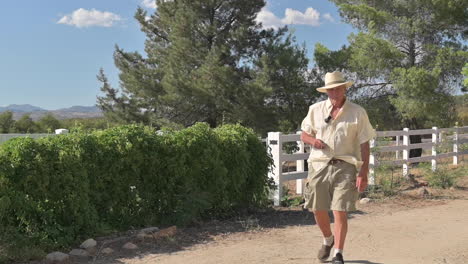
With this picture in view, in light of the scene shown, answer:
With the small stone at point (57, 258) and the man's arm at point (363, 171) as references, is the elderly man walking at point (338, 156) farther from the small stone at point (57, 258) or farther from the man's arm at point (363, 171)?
the small stone at point (57, 258)

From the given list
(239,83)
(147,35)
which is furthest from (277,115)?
(147,35)

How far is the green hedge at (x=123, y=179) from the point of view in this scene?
530 centimetres

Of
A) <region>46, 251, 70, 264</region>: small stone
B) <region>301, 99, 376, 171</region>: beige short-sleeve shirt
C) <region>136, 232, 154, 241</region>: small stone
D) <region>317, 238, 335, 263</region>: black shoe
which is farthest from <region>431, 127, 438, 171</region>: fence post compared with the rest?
<region>46, 251, 70, 264</region>: small stone

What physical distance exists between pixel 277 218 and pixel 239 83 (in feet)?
46.5

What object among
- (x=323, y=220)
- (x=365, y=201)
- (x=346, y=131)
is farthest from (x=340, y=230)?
(x=365, y=201)

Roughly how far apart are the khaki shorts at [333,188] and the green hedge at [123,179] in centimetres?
227

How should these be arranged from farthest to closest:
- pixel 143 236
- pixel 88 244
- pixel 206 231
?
pixel 206 231 < pixel 143 236 < pixel 88 244

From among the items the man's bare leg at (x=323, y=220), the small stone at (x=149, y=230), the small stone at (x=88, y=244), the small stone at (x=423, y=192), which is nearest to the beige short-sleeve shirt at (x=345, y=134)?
the man's bare leg at (x=323, y=220)

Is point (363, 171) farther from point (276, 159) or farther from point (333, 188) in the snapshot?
point (276, 159)

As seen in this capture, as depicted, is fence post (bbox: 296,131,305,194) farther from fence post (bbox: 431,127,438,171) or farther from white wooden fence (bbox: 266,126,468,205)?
fence post (bbox: 431,127,438,171)

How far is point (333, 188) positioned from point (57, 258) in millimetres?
2905

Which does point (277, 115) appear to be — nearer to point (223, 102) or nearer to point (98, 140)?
point (223, 102)

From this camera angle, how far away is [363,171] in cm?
469

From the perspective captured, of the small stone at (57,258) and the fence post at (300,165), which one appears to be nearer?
the small stone at (57,258)
